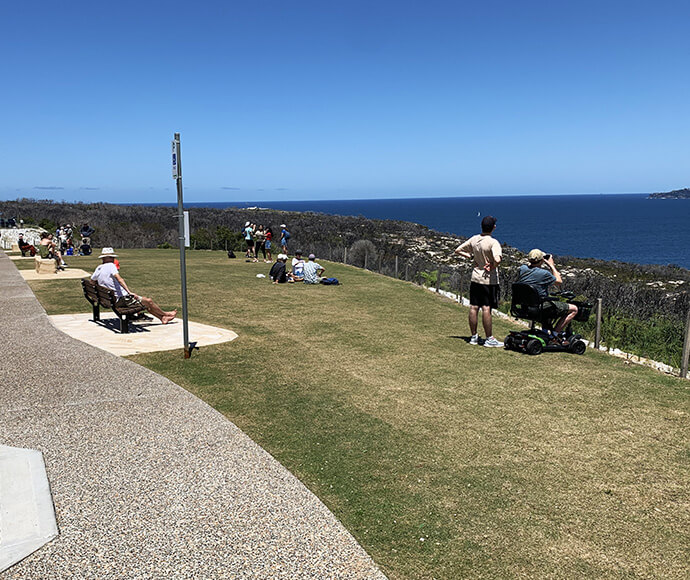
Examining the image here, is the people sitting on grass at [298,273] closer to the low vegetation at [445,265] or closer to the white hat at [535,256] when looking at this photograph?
the low vegetation at [445,265]

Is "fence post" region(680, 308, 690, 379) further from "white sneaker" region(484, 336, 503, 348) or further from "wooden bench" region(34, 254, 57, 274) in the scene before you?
"wooden bench" region(34, 254, 57, 274)

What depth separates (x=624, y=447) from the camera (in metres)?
4.86

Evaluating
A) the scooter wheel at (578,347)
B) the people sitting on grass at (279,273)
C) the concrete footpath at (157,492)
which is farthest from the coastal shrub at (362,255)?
the concrete footpath at (157,492)

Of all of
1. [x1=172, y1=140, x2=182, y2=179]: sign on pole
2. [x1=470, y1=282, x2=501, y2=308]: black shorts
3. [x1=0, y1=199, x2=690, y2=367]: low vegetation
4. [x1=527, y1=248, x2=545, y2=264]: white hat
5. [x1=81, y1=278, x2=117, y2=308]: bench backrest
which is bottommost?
[x1=0, y1=199, x2=690, y2=367]: low vegetation

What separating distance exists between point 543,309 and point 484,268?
37.9 inches

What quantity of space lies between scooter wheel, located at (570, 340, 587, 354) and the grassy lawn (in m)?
0.18

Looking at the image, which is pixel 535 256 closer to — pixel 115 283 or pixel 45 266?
pixel 115 283

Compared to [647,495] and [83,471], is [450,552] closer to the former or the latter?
[647,495]

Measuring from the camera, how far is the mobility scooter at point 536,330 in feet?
25.3

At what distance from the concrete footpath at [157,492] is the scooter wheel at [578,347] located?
5.10m

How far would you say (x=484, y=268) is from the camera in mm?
7867

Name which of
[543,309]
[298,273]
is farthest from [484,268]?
[298,273]

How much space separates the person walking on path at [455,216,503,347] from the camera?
7.65 meters

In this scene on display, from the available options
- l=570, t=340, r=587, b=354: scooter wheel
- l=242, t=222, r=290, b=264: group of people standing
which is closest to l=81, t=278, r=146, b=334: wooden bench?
l=570, t=340, r=587, b=354: scooter wheel
